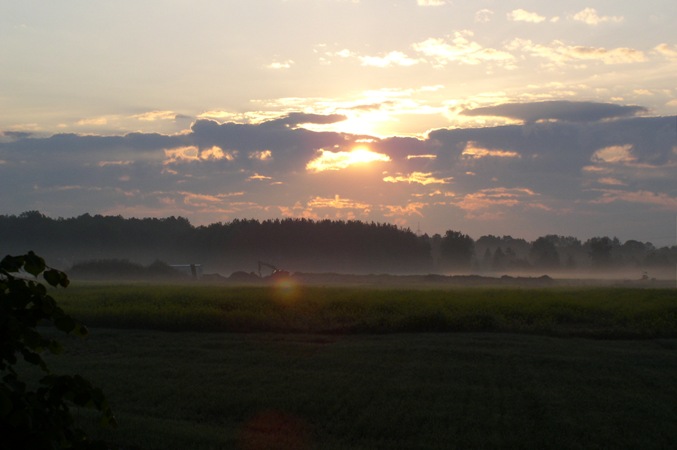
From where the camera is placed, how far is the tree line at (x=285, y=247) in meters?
123

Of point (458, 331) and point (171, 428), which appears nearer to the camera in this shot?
point (171, 428)

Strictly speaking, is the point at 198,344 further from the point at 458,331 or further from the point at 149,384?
the point at 458,331

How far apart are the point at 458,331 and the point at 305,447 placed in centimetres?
1356

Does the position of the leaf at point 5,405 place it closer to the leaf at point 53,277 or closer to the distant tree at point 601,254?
the leaf at point 53,277

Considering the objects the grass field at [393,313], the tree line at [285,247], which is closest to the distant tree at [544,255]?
the tree line at [285,247]

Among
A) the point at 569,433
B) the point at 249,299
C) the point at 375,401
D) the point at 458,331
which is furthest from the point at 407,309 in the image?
the point at 569,433

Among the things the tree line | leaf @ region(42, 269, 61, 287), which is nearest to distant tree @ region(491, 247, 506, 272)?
the tree line

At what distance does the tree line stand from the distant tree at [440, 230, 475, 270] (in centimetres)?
19

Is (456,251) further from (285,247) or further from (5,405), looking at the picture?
(5,405)

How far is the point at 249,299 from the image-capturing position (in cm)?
3216

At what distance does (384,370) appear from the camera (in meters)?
18.9

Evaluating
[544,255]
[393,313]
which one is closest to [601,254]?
[544,255]

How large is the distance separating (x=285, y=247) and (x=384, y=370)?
11291 centimetres

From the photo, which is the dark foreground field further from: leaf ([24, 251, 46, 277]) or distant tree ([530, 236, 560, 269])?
distant tree ([530, 236, 560, 269])
